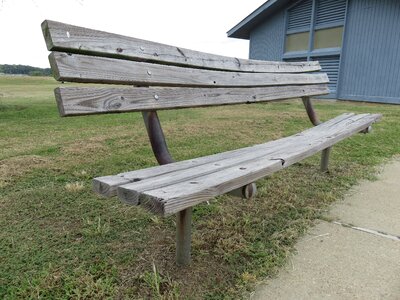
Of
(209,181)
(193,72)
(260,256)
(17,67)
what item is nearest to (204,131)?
(193,72)

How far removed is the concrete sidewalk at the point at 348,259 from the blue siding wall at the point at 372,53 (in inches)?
377

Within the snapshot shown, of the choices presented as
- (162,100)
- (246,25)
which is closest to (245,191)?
(162,100)

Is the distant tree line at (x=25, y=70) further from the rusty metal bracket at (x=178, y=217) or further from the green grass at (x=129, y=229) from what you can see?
the rusty metal bracket at (x=178, y=217)

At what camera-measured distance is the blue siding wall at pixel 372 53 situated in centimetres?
1041

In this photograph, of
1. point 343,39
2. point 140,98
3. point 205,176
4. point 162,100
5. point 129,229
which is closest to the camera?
point 205,176

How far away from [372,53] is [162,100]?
1124 cm

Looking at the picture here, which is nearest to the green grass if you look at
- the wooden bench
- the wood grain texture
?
the wooden bench

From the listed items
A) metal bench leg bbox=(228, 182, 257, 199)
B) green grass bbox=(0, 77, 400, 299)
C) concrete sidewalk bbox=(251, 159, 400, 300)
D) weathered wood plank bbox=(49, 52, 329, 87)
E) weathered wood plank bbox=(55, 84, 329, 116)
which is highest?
weathered wood plank bbox=(49, 52, 329, 87)

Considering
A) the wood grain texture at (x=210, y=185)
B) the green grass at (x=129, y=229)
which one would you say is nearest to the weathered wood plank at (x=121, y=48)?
the wood grain texture at (x=210, y=185)

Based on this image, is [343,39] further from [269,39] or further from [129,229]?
[129,229]

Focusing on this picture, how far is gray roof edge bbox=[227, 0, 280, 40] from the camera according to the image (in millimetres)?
13433

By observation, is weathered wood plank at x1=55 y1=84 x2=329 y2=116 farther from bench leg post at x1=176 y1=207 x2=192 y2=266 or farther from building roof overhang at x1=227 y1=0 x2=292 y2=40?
building roof overhang at x1=227 y1=0 x2=292 y2=40

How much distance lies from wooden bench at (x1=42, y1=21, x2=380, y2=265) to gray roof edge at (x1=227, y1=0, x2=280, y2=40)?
1218 cm

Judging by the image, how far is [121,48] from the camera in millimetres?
1747
